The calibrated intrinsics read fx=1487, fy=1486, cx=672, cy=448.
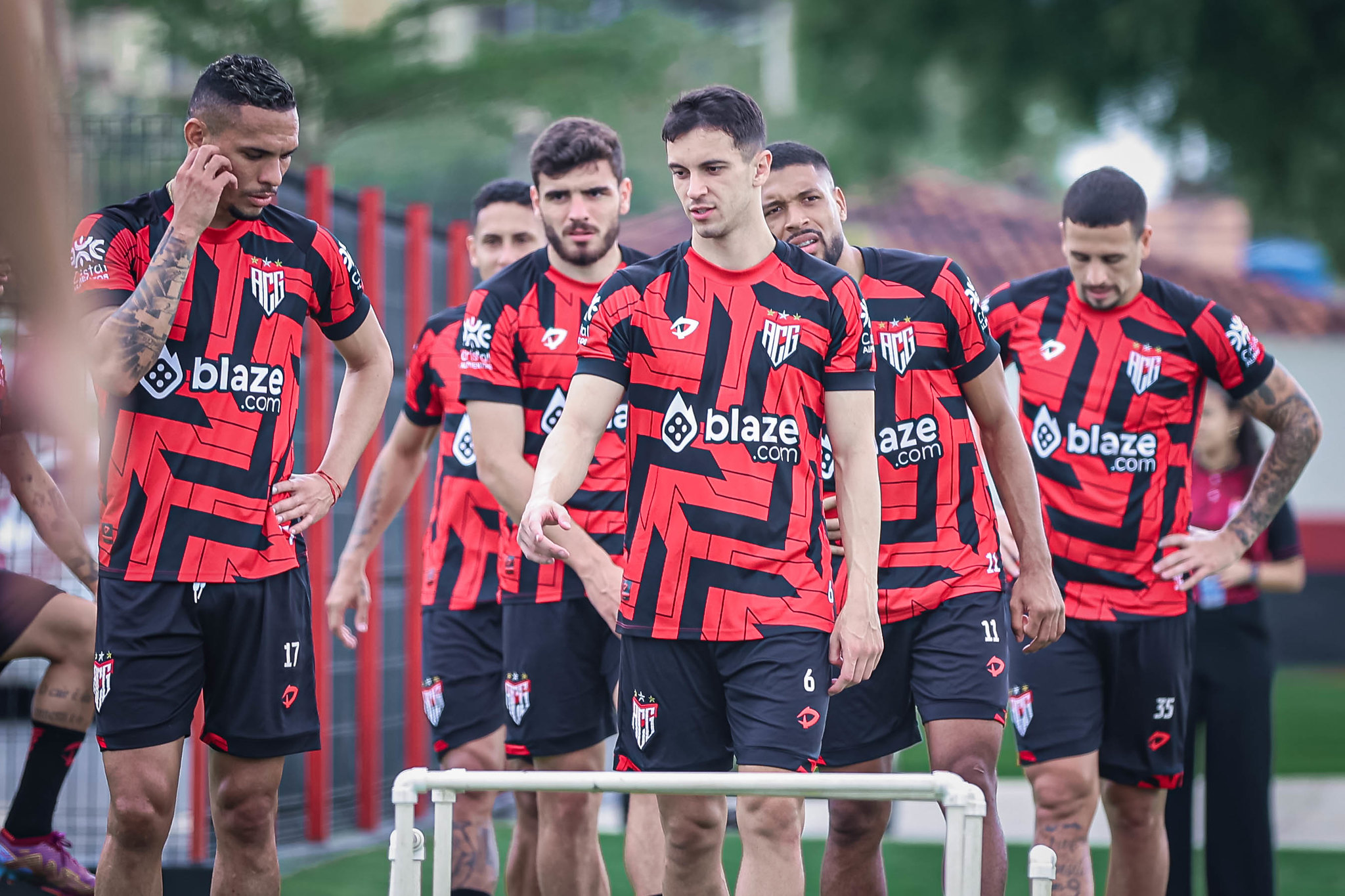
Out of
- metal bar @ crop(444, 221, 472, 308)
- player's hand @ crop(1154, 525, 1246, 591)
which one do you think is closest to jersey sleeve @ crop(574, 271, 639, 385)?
player's hand @ crop(1154, 525, 1246, 591)

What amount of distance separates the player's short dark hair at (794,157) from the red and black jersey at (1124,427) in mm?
1190

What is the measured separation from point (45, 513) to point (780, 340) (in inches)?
87.3

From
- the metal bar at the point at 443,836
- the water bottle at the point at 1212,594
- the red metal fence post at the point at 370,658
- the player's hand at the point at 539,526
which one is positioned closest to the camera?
the metal bar at the point at 443,836

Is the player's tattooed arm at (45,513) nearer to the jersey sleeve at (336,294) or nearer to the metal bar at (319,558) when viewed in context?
the jersey sleeve at (336,294)

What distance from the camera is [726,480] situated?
4.09 metres

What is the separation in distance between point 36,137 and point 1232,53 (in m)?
16.6

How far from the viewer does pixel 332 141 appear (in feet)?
67.2

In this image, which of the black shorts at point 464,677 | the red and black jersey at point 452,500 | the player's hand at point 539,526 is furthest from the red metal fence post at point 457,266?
the player's hand at point 539,526

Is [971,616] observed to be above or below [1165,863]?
above

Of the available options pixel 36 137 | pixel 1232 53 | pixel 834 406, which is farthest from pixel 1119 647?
pixel 1232 53

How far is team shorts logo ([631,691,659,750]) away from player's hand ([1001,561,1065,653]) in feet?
4.56

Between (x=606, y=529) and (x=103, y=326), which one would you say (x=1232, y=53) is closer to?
(x=606, y=529)

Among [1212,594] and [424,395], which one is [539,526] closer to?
[424,395]

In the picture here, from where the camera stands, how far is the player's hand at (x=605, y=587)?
4.62m
